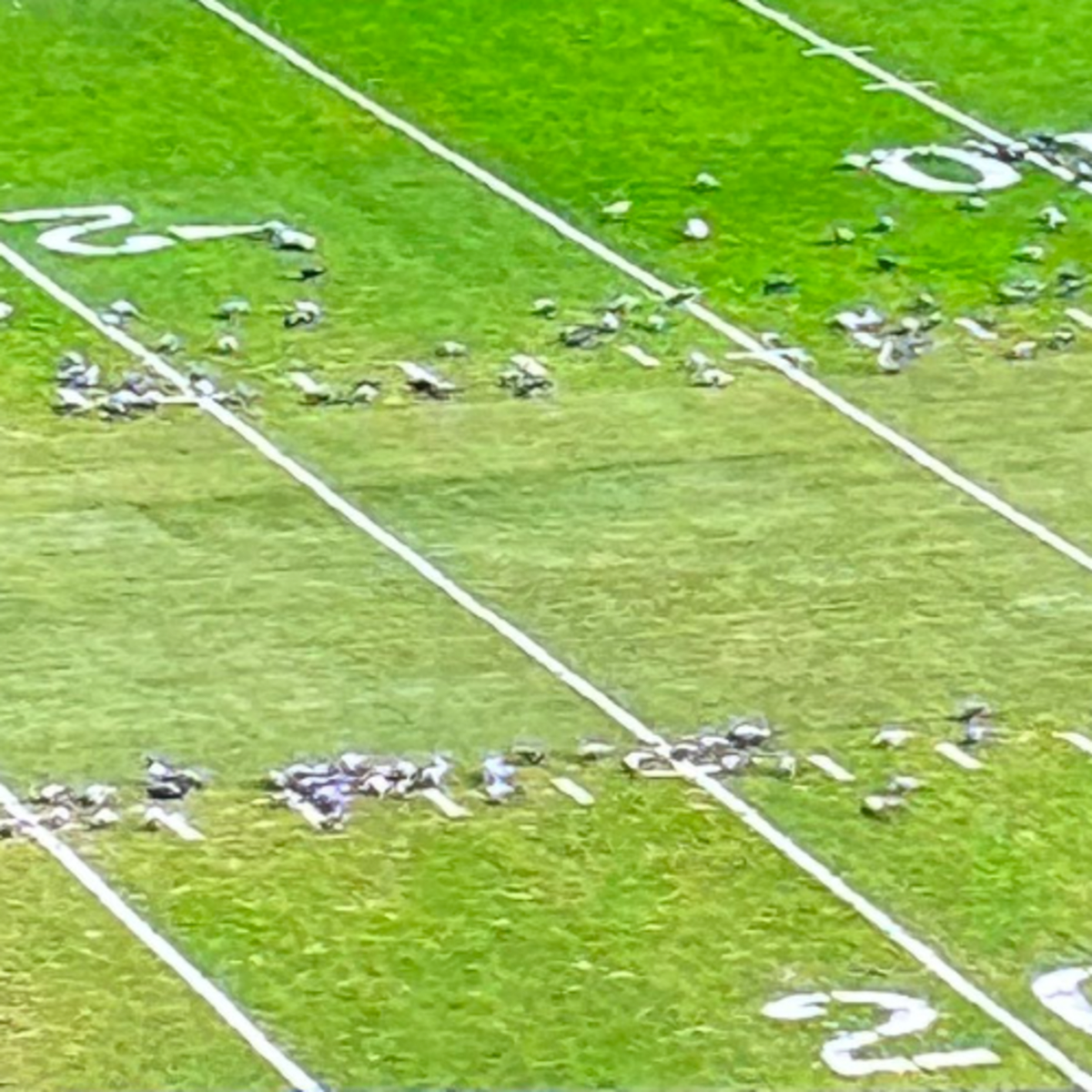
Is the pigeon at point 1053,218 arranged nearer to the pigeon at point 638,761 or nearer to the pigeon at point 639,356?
the pigeon at point 639,356

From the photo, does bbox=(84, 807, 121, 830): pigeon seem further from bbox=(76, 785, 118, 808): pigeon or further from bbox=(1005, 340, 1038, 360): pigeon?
bbox=(1005, 340, 1038, 360): pigeon

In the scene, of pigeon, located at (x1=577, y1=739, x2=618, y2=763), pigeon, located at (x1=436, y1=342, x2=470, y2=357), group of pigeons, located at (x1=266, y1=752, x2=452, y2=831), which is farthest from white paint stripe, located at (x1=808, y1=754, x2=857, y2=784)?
pigeon, located at (x1=436, y1=342, x2=470, y2=357)

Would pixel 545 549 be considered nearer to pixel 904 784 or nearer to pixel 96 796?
pixel 904 784

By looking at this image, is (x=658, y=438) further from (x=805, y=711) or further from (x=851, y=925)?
(x=851, y=925)

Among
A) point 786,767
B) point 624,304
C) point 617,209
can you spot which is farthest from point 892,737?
point 617,209

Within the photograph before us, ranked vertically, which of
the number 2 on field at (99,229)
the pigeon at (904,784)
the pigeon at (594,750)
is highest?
the pigeon at (904,784)

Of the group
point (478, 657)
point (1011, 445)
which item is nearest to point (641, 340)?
point (1011, 445)

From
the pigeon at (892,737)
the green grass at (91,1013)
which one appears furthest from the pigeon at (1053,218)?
the green grass at (91,1013)
